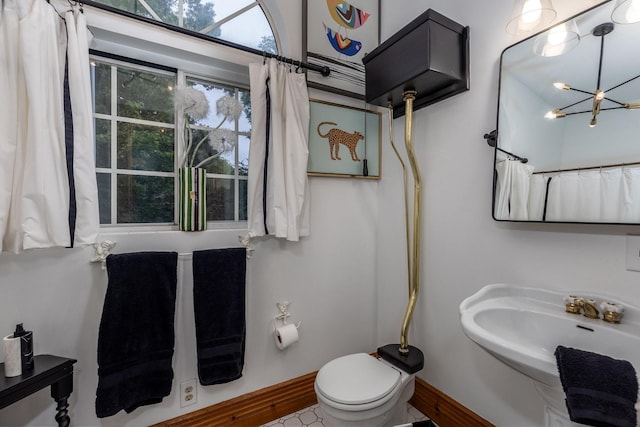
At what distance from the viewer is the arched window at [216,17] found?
1368 millimetres

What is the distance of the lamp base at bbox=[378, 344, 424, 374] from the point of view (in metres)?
1.40

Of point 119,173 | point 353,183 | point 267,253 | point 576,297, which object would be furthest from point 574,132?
point 119,173

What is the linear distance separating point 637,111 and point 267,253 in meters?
1.56

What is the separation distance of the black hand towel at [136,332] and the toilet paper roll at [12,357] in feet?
0.75

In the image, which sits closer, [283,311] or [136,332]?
[136,332]

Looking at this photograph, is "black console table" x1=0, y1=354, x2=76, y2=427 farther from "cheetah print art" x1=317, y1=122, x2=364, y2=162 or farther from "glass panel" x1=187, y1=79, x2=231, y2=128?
"cheetah print art" x1=317, y1=122, x2=364, y2=162

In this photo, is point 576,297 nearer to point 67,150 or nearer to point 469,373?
point 469,373

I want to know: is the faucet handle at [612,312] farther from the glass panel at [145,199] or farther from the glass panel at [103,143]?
the glass panel at [103,143]

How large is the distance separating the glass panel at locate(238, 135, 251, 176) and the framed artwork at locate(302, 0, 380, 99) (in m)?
0.51

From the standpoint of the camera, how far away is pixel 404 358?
1.46 metres

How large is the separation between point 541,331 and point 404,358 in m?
0.65

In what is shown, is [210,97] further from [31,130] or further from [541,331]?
[541,331]

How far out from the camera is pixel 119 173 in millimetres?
1342

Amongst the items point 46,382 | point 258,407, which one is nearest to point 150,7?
point 46,382
